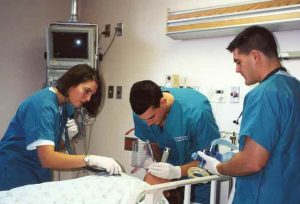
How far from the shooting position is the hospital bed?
1.31 meters

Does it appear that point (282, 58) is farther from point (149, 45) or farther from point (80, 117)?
point (80, 117)

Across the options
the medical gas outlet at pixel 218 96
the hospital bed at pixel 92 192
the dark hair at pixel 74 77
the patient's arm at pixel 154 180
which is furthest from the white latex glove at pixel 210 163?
the medical gas outlet at pixel 218 96

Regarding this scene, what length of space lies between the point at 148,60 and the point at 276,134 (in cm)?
177

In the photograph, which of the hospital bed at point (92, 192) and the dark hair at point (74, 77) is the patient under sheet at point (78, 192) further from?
the dark hair at point (74, 77)

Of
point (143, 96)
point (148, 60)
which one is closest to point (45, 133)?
point (143, 96)

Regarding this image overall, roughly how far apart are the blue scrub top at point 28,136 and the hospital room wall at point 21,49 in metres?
1.50

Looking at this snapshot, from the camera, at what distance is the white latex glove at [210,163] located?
4.98 ft

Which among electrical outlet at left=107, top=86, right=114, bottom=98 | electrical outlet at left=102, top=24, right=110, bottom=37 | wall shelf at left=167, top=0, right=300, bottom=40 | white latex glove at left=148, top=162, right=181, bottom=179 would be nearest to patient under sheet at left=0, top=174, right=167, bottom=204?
white latex glove at left=148, top=162, right=181, bottom=179

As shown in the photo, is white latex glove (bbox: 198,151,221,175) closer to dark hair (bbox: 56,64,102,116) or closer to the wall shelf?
dark hair (bbox: 56,64,102,116)

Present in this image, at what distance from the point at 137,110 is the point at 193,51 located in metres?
1.01

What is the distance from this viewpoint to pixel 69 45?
118 inches

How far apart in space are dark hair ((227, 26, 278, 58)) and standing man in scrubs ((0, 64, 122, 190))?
83cm

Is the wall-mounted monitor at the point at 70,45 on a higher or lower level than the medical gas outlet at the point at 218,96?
→ higher

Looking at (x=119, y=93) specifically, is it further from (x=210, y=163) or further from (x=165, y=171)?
(x=210, y=163)
